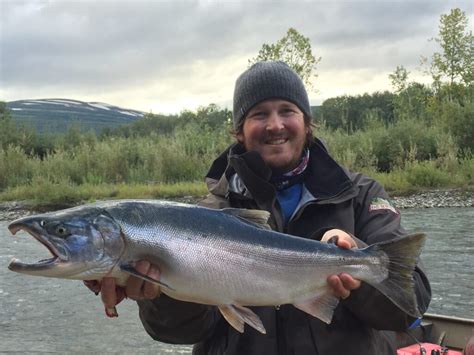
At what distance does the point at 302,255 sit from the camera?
2756 mm

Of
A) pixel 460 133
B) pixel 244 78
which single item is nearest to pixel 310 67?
pixel 460 133

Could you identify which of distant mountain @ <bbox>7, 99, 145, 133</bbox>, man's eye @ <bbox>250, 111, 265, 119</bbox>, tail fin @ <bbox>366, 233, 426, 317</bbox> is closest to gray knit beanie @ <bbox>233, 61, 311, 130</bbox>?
man's eye @ <bbox>250, 111, 265, 119</bbox>

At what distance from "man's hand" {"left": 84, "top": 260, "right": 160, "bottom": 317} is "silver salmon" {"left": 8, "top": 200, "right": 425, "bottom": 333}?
31mm

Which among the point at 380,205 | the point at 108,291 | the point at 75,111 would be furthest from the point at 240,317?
the point at 75,111

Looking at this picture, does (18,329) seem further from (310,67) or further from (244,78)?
(310,67)

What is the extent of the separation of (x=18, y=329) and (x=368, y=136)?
1977cm

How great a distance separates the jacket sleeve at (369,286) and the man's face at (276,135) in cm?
38

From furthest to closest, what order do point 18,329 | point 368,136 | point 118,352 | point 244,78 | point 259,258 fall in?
point 368,136 → point 18,329 → point 118,352 → point 244,78 → point 259,258

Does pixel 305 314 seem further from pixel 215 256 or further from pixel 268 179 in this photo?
pixel 268 179

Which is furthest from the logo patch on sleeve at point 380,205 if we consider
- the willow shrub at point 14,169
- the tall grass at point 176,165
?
the willow shrub at point 14,169

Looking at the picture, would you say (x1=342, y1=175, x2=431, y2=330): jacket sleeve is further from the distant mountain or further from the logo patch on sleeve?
the distant mountain

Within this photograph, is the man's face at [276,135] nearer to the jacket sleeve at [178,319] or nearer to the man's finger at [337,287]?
the man's finger at [337,287]

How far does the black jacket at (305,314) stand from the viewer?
275cm

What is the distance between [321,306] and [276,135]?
0.96 m
